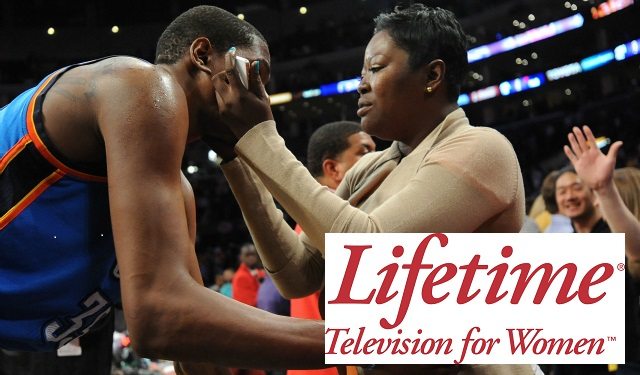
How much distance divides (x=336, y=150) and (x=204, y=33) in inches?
83.3

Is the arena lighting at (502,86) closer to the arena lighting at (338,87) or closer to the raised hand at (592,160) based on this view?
the arena lighting at (338,87)

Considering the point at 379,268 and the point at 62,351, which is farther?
the point at 62,351

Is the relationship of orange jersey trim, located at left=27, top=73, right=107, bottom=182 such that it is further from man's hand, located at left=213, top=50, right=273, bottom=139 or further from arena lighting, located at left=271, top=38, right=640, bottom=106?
arena lighting, located at left=271, top=38, right=640, bottom=106

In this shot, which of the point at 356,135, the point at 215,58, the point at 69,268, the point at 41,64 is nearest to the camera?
the point at 69,268

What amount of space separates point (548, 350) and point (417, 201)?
17.9 inches

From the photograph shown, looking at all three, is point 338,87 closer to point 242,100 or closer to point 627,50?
point 627,50

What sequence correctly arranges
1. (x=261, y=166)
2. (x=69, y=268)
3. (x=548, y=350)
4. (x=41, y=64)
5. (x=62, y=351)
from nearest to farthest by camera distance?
(x=548, y=350), (x=69, y=268), (x=261, y=166), (x=62, y=351), (x=41, y=64)

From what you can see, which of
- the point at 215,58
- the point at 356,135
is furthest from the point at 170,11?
the point at 215,58

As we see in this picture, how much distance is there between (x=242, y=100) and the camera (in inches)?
61.9

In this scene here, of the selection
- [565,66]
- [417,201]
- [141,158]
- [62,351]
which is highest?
[141,158]

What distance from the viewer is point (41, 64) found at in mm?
17438

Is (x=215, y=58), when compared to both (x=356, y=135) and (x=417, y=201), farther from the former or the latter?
(x=356, y=135)

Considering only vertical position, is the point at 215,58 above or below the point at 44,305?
above

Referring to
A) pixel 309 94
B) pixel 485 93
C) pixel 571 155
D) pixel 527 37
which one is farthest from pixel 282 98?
pixel 571 155
